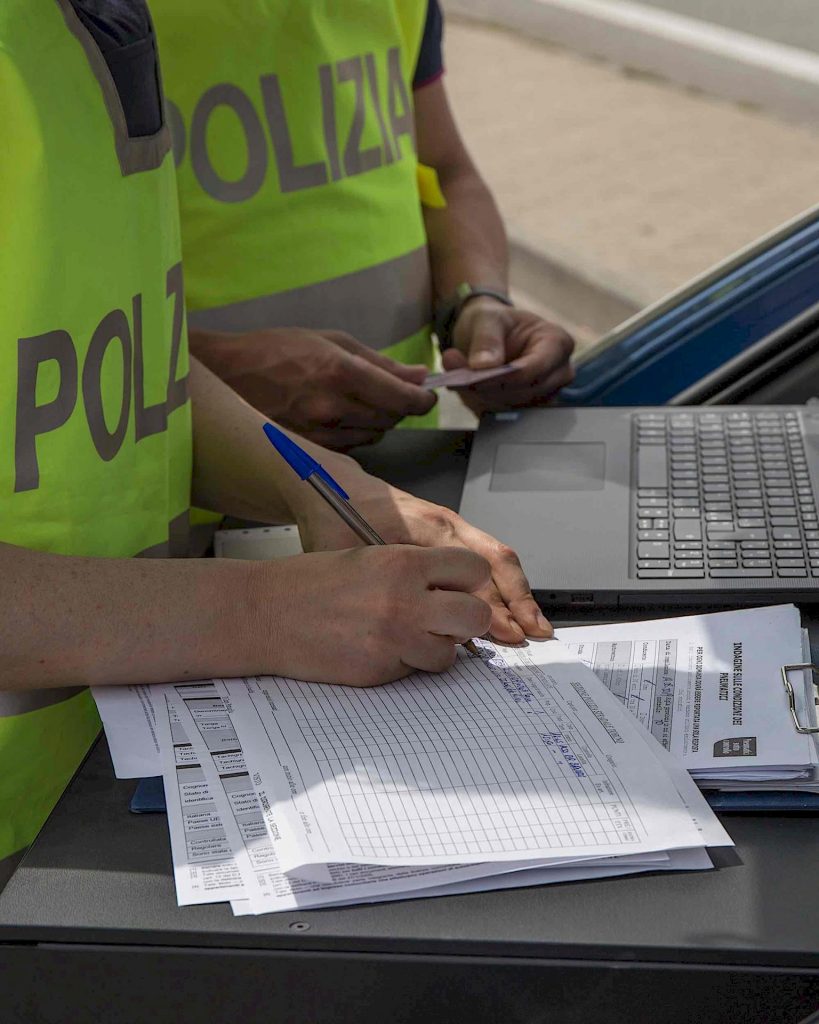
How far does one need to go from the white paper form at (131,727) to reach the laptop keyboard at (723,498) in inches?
18.1

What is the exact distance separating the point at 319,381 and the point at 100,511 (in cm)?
50

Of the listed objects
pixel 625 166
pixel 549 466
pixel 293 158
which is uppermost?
pixel 293 158

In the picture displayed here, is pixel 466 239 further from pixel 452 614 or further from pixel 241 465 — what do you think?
pixel 452 614

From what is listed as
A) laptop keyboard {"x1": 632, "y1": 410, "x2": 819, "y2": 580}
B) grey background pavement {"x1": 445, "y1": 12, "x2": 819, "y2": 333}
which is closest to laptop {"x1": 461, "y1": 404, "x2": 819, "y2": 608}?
laptop keyboard {"x1": 632, "y1": 410, "x2": 819, "y2": 580}

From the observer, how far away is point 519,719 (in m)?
0.99

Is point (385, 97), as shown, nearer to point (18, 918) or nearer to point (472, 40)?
point (18, 918)

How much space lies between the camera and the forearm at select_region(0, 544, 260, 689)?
998 mm

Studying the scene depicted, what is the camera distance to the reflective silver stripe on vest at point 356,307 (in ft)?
5.67

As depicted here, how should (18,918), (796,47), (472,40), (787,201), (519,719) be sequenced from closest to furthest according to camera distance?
(18,918)
(519,719)
(787,201)
(796,47)
(472,40)

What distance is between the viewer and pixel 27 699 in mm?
1080

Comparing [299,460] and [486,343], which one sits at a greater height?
[299,460]

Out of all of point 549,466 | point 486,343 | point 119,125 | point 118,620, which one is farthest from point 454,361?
point 118,620

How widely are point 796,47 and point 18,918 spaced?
26.5 ft

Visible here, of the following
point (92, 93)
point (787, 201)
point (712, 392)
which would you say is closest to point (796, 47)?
point (787, 201)
